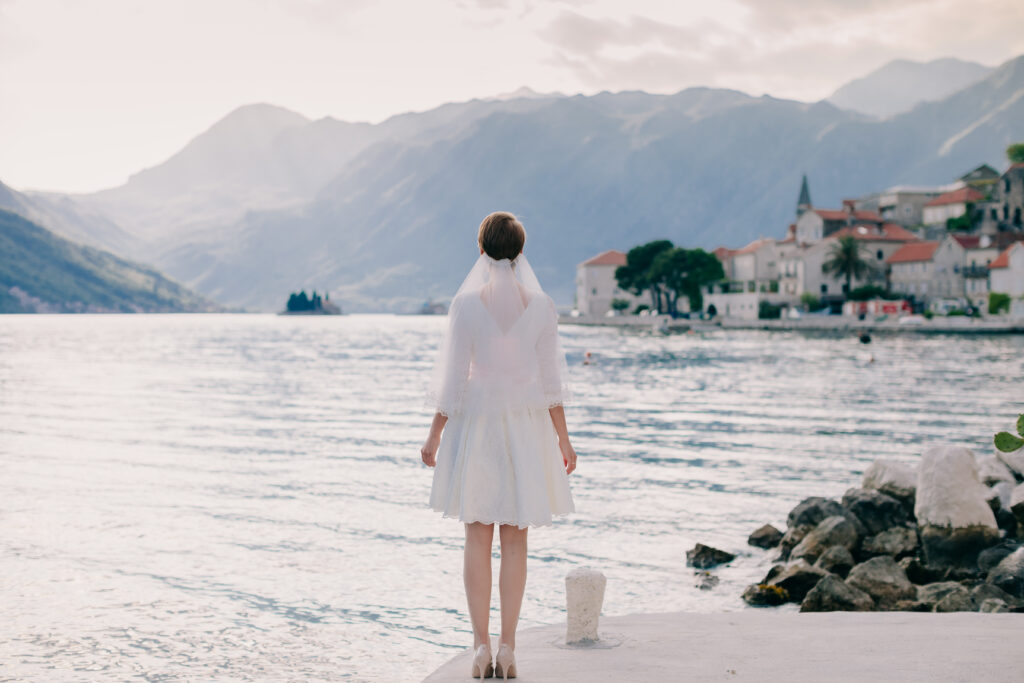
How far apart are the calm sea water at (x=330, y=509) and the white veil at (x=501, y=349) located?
428cm

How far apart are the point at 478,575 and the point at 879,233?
13738 cm

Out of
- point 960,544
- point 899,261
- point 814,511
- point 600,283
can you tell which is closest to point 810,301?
point 899,261

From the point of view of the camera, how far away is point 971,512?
41.7 feet

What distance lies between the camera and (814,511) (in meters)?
14.2

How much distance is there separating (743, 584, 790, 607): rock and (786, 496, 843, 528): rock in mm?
2731

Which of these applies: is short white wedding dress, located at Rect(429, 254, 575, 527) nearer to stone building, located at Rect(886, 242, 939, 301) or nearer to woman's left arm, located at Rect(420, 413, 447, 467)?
woman's left arm, located at Rect(420, 413, 447, 467)

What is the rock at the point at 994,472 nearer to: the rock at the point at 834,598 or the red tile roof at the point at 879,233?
the rock at the point at 834,598

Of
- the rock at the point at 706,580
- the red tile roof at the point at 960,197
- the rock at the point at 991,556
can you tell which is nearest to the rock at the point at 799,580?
the rock at the point at 706,580

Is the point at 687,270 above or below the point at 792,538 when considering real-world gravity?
above

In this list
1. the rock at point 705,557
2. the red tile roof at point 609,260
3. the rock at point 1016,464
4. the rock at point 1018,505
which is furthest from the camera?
the red tile roof at point 609,260

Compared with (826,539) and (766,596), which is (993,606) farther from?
(826,539)

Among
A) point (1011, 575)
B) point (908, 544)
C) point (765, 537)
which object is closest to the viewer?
point (1011, 575)

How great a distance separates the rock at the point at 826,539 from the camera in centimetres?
1299

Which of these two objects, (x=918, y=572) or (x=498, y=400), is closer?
(x=498, y=400)
